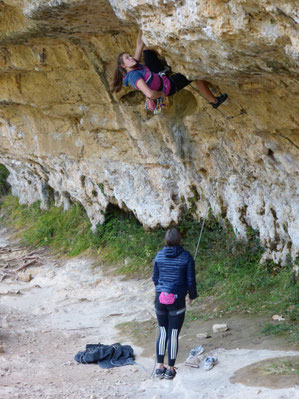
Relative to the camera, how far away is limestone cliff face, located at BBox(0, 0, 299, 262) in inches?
155

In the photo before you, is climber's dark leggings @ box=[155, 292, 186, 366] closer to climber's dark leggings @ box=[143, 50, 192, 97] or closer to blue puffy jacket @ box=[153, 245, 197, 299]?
blue puffy jacket @ box=[153, 245, 197, 299]

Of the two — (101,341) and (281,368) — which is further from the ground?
(281,368)

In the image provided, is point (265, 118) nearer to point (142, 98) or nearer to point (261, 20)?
point (261, 20)

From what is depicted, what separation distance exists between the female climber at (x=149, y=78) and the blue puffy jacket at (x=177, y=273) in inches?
65.4

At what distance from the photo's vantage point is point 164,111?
819 cm

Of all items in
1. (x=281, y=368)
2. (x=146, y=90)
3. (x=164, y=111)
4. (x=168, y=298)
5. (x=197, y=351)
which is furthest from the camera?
(x=164, y=111)

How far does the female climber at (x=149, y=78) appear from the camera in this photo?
5.11 meters

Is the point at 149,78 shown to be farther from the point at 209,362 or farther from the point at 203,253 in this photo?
the point at 203,253

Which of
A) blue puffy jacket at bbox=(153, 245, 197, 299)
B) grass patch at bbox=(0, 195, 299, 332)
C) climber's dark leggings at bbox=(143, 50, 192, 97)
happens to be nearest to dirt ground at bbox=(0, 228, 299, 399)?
grass patch at bbox=(0, 195, 299, 332)

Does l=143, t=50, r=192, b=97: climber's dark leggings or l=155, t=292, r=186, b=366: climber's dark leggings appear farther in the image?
l=143, t=50, r=192, b=97: climber's dark leggings

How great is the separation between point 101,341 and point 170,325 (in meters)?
2.22

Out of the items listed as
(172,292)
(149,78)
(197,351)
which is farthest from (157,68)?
(197,351)

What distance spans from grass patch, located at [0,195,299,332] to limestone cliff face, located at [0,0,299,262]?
1.09ft

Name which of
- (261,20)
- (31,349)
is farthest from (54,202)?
(261,20)
